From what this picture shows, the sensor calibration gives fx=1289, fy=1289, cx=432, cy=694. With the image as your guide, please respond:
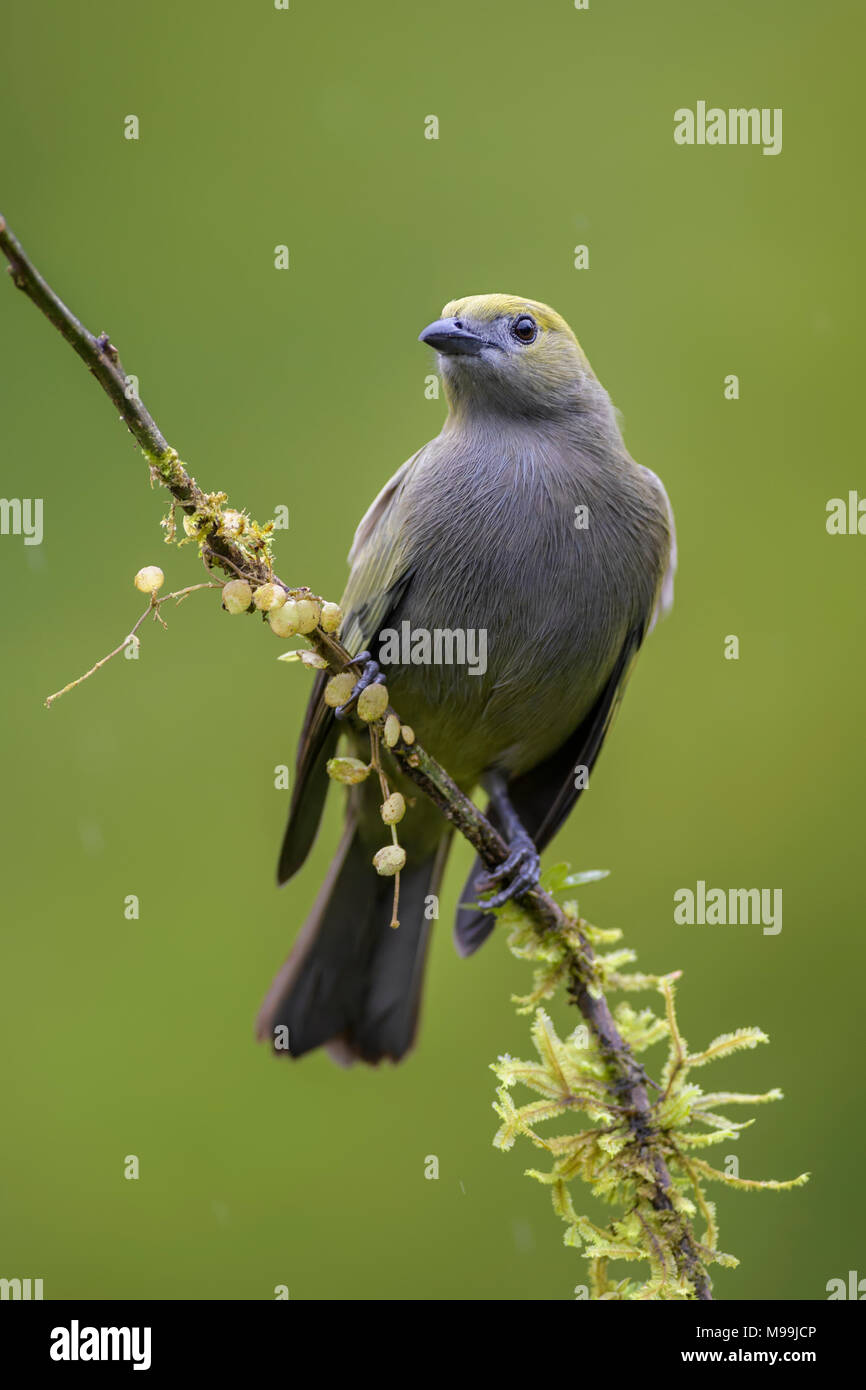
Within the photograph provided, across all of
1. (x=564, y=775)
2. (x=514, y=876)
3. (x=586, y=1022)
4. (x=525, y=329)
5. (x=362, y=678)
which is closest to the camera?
(x=362, y=678)

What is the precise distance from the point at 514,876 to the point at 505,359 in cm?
135

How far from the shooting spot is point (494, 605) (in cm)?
323

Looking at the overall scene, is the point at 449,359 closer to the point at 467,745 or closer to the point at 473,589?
the point at 473,589

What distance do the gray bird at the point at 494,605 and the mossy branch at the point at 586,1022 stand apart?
0.82ft

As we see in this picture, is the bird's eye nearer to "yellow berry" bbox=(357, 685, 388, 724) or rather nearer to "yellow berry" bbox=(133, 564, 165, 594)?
"yellow berry" bbox=(357, 685, 388, 724)

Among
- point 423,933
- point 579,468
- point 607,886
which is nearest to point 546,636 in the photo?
point 579,468

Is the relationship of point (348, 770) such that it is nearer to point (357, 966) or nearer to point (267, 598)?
point (267, 598)

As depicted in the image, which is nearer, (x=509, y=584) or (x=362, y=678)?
(x=362, y=678)

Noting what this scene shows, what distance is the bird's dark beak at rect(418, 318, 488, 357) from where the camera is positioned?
3.35 metres

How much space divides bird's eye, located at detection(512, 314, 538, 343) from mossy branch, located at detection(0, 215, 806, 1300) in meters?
1.29

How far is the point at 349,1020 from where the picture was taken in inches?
156

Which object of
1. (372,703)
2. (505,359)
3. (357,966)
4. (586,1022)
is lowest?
(586,1022)

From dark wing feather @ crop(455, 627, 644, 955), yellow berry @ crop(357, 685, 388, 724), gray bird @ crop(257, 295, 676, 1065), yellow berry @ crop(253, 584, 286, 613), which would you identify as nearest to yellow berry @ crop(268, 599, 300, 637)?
yellow berry @ crop(253, 584, 286, 613)

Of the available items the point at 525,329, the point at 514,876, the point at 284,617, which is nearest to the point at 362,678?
→ the point at 284,617
